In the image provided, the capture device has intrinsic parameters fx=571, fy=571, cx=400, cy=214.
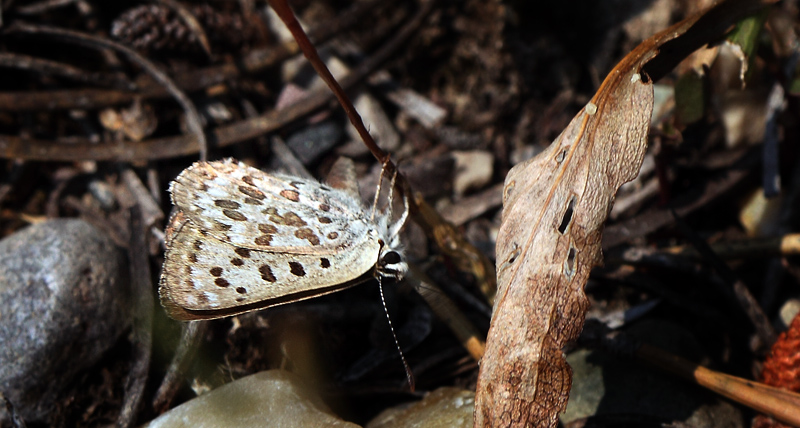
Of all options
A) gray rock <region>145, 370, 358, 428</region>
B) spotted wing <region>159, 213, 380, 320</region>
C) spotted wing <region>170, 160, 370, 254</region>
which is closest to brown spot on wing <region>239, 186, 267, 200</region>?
spotted wing <region>170, 160, 370, 254</region>

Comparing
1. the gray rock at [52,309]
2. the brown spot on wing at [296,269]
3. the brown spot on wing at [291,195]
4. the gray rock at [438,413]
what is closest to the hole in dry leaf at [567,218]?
the gray rock at [438,413]

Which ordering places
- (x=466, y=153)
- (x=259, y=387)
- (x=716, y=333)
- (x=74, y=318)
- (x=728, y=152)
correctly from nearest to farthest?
(x=259, y=387) → (x=74, y=318) → (x=716, y=333) → (x=728, y=152) → (x=466, y=153)

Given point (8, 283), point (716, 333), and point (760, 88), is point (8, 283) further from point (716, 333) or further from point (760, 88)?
point (760, 88)

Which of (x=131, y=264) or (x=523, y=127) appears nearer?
(x=131, y=264)

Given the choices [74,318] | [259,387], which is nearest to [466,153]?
[259,387]

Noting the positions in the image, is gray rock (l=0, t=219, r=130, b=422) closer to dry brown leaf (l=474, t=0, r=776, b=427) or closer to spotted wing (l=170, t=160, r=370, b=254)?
spotted wing (l=170, t=160, r=370, b=254)

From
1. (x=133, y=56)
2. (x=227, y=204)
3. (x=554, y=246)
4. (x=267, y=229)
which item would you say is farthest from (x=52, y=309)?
(x=554, y=246)
